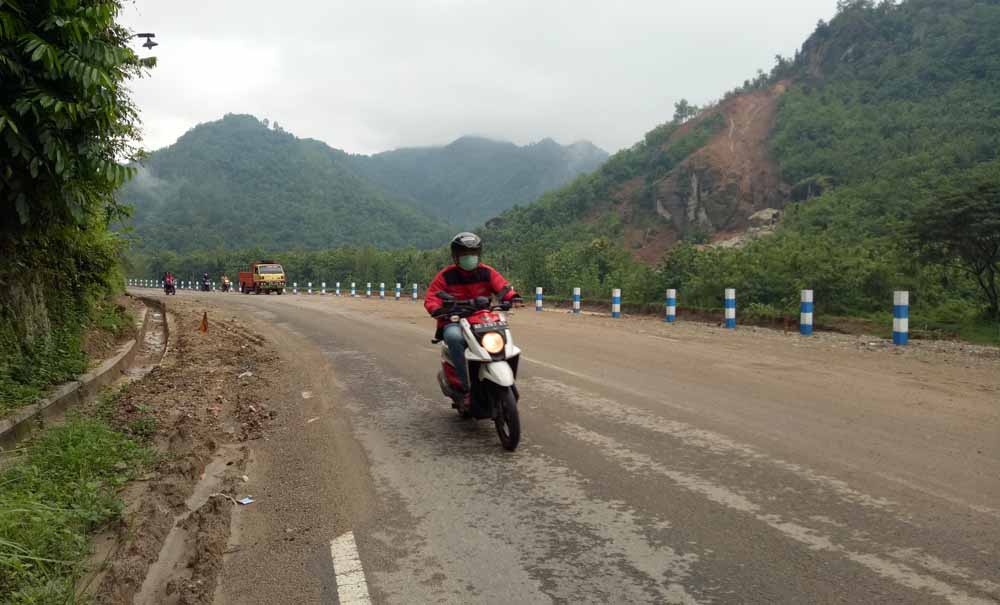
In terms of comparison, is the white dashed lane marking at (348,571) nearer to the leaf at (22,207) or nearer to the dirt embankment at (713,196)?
the leaf at (22,207)

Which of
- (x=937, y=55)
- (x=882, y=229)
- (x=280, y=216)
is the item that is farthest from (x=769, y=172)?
(x=280, y=216)

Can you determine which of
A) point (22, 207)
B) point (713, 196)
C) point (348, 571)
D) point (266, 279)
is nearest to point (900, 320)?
point (348, 571)

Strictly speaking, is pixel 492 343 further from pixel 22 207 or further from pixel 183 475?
pixel 22 207

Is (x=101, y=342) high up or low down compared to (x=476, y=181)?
down

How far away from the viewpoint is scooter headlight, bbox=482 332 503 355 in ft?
17.2

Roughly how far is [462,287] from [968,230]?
1131cm

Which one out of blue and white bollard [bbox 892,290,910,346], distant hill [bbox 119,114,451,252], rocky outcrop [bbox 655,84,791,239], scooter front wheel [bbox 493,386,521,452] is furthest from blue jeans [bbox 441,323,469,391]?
distant hill [bbox 119,114,451,252]

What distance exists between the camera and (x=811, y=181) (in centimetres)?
5809

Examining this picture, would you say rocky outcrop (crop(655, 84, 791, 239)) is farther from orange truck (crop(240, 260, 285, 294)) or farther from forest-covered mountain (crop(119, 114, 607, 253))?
forest-covered mountain (crop(119, 114, 607, 253))

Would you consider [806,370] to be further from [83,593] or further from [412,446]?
[83,593]

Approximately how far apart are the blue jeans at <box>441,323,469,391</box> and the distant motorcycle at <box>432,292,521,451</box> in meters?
0.06

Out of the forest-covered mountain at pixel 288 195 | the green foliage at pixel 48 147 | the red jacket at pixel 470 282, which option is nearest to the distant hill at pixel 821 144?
the red jacket at pixel 470 282

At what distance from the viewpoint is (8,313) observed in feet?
22.8

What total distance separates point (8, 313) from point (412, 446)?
4.86 m
